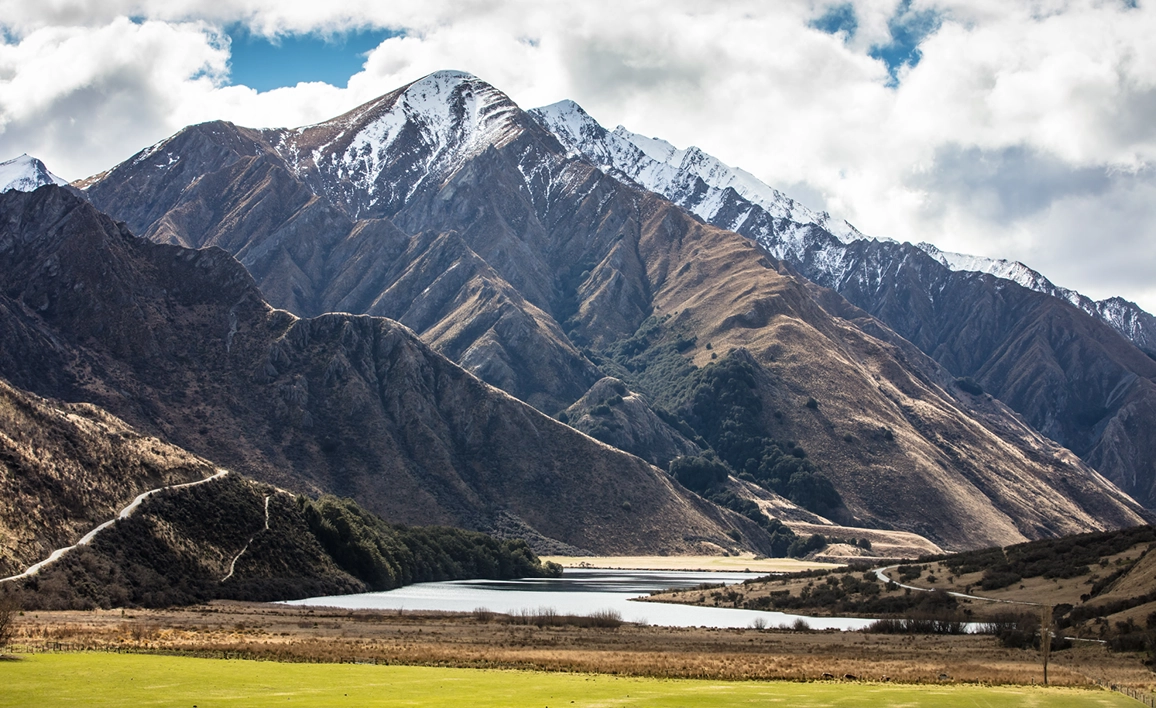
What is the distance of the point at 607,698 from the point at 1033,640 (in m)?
37.4

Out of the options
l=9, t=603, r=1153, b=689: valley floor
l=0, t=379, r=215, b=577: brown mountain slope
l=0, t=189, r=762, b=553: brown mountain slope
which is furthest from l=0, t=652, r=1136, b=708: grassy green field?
l=0, t=189, r=762, b=553: brown mountain slope

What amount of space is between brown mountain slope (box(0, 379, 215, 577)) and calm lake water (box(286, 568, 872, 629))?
54.3ft

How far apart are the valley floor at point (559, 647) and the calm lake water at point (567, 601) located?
11.3 metres

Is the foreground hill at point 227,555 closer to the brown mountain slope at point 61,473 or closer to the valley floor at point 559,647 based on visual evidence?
the brown mountain slope at point 61,473

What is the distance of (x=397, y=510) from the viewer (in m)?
176

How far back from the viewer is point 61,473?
3376 inches

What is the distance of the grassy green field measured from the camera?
31.8 m

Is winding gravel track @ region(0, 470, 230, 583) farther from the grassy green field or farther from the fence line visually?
the fence line

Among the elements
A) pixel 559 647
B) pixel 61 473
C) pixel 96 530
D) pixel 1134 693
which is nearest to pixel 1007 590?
pixel 559 647

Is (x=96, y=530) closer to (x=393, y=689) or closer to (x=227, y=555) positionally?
(x=227, y=555)

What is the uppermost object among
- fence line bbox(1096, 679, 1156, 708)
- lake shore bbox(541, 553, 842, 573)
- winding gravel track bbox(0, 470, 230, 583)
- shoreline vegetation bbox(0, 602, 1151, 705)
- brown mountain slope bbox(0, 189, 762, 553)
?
brown mountain slope bbox(0, 189, 762, 553)

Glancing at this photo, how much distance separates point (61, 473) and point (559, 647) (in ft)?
155

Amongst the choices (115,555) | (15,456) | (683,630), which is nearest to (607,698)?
(683,630)

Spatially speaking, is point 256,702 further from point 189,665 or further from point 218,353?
point 218,353
